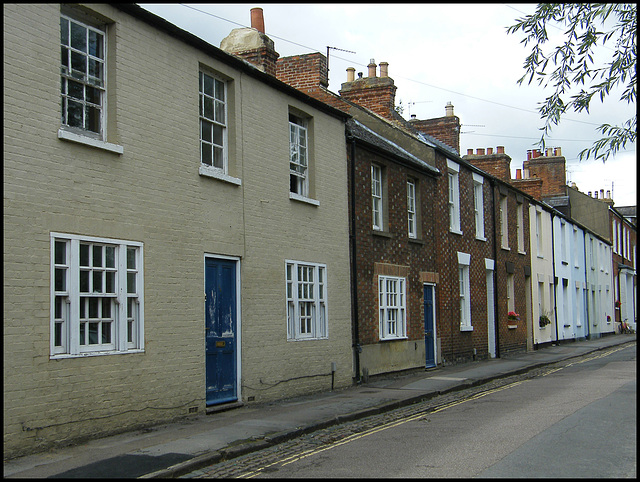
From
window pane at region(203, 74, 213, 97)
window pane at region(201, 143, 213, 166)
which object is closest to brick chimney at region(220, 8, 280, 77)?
window pane at region(203, 74, 213, 97)

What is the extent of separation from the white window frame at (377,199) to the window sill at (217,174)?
233 inches

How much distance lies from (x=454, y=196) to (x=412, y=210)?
346 centimetres

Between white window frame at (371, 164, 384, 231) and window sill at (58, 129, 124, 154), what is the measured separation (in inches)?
348

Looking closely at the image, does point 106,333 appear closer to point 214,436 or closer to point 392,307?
point 214,436

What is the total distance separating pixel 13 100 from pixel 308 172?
24.5 ft

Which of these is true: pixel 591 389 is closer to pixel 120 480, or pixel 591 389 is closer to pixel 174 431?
pixel 174 431

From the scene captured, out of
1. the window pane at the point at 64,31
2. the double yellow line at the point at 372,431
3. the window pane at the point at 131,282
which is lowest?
the double yellow line at the point at 372,431

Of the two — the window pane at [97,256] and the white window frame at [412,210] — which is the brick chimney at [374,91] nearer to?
the white window frame at [412,210]

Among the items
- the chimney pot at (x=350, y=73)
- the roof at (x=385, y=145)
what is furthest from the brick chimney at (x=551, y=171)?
the roof at (x=385, y=145)

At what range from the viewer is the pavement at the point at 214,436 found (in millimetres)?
7715

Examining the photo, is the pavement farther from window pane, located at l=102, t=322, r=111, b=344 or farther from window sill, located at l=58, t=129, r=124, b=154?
window sill, located at l=58, t=129, r=124, b=154

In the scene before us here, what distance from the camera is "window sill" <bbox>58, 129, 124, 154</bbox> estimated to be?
927 centimetres

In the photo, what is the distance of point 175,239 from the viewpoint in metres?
11.2

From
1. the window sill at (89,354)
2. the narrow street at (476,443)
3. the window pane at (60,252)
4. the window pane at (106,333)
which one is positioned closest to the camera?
the narrow street at (476,443)
